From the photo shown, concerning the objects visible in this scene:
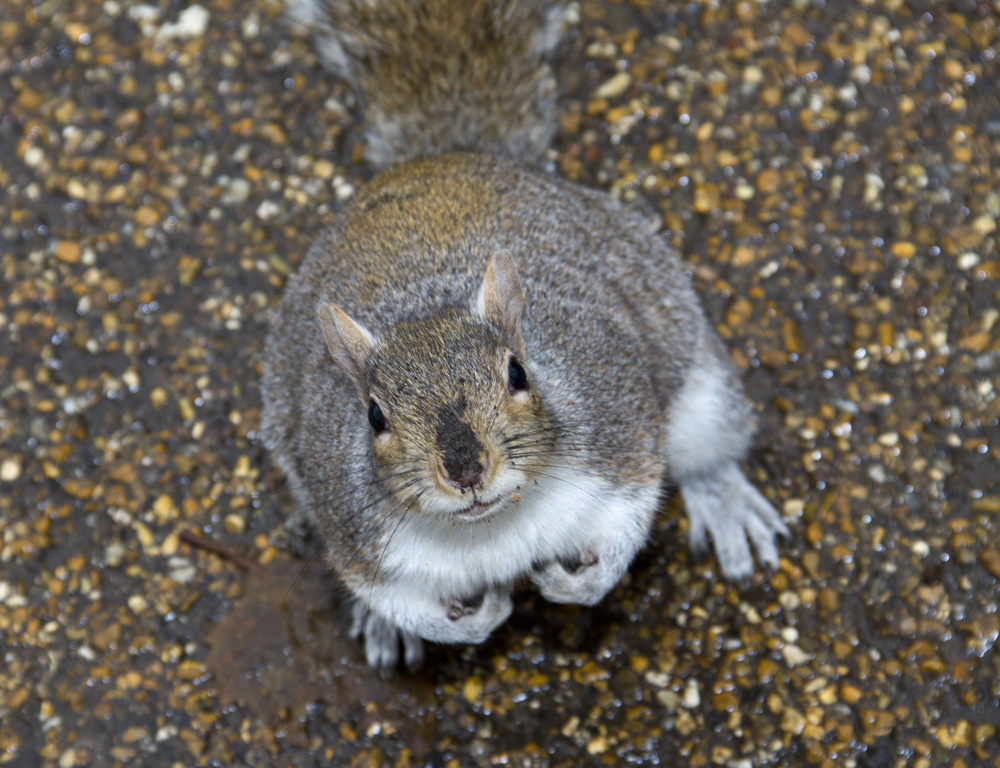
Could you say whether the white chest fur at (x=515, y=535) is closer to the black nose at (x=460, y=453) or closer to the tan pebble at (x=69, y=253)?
the black nose at (x=460, y=453)

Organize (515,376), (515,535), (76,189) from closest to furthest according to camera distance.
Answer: (515,376), (515,535), (76,189)

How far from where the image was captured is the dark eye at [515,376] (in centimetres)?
264

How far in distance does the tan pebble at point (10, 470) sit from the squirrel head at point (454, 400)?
1951mm

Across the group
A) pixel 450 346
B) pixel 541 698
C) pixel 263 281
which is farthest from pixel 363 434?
pixel 263 281

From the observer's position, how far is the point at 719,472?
386cm

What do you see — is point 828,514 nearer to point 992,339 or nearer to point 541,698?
point 992,339

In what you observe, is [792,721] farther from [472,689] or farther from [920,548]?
[472,689]

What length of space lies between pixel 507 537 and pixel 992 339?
2.15 meters

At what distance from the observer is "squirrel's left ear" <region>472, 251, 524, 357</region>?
2.74 metres

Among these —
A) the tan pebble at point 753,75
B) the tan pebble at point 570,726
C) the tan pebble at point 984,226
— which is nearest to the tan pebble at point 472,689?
the tan pebble at point 570,726

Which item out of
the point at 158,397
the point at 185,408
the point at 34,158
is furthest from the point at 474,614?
the point at 34,158

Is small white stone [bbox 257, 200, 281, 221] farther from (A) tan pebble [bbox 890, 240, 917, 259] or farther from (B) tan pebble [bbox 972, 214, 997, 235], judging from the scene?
(B) tan pebble [bbox 972, 214, 997, 235]

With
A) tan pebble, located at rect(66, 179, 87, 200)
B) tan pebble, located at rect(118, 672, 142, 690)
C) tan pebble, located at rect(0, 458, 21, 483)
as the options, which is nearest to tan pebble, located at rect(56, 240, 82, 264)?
tan pebble, located at rect(66, 179, 87, 200)

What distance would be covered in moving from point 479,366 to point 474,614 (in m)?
0.98
